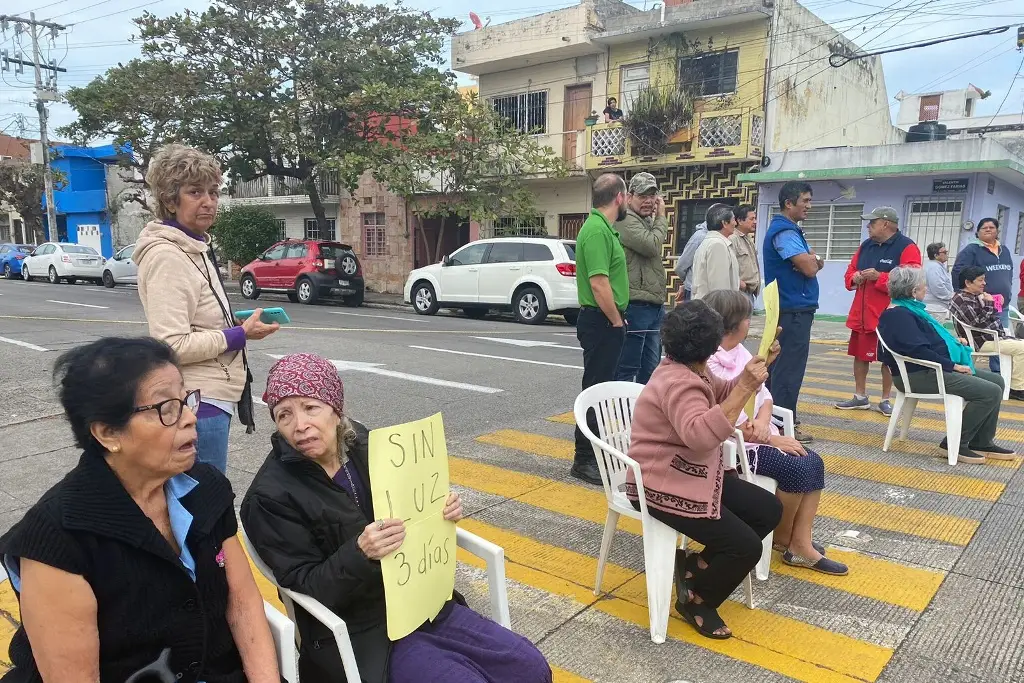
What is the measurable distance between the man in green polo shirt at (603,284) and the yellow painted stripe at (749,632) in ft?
4.46

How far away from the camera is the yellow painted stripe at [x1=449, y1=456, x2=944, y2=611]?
132 inches

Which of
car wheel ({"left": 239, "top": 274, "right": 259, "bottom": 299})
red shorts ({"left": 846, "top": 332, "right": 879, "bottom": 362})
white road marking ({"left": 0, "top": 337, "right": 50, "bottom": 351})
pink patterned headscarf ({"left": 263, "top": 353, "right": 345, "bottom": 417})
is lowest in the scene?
white road marking ({"left": 0, "top": 337, "right": 50, "bottom": 351})

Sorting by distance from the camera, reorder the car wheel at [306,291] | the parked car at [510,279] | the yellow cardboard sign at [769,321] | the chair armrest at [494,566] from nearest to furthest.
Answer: the chair armrest at [494,566]
the yellow cardboard sign at [769,321]
the parked car at [510,279]
the car wheel at [306,291]

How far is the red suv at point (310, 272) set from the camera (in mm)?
17578

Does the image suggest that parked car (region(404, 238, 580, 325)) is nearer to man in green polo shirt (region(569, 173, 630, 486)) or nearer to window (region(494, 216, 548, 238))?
window (region(494, 216, 548, 238))

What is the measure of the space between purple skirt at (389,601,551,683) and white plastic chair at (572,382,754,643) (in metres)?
0.85

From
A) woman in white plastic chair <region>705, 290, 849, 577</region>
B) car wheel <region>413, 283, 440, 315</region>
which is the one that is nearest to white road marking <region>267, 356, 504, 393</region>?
woman in white plastic chair <region>705, 290, 849, 577</region>

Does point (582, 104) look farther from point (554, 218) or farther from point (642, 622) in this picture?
point (642, 622)

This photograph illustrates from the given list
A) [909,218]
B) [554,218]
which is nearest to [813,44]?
[909,218]

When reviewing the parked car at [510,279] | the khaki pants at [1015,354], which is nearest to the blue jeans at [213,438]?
the khaki pants at [1015,354]

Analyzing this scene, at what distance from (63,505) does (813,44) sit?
67.0 ft

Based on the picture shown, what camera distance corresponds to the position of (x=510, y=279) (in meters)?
14.3

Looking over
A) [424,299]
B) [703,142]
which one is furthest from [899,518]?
[703,142]

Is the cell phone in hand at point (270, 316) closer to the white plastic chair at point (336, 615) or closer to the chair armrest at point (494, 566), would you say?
the white plastic chair at point (336, 615)
